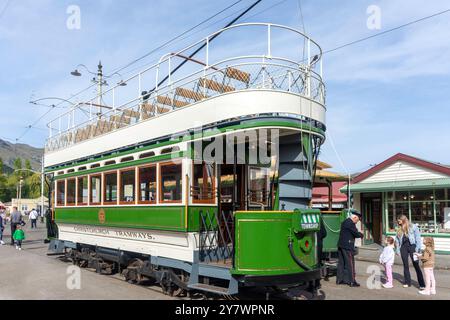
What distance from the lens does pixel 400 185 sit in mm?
17109

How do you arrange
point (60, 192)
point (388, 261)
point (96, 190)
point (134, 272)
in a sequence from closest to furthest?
point (134, 272), point (388, 261), point (96, 190), point (60, 192)

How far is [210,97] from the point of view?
7.98m

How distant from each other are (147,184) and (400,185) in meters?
11.7

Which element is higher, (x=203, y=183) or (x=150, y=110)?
(x=150, y=110)

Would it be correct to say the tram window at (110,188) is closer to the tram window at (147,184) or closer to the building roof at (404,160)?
the tram window at (147,184)

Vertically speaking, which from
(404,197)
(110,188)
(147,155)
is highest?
(147,155)

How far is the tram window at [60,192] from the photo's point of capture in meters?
13.0

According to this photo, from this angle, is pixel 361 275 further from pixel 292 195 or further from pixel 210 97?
pixel 210 97

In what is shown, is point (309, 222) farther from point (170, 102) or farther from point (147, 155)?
point (170, 102)

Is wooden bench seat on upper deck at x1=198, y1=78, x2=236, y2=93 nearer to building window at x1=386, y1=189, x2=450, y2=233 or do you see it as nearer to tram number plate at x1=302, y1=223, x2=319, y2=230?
tram number plate at x1=302, y1=223, x2=319, y2=230

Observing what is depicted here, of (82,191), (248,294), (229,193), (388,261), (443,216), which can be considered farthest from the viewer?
(443,216)

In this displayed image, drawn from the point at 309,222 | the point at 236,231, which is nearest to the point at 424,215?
the point at 309,222
